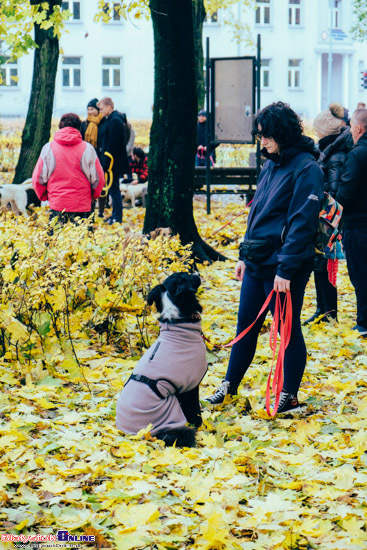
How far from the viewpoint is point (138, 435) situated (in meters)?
4.39

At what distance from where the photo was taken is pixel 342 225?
713 cm

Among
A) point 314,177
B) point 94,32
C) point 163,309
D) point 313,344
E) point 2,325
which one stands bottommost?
point 313,344

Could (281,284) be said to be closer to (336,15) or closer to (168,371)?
(168,371)

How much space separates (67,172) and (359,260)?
3407 millimetres

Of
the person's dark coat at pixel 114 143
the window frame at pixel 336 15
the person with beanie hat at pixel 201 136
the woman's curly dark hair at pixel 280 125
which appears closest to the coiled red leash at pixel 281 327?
the woman's curly dark hair at pixel 280 125

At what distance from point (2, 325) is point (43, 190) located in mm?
3365

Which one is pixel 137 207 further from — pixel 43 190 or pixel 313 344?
pixel 313 344

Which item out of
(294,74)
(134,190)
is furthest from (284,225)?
(294,74)

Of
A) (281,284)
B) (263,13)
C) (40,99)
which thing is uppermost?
(263,13)

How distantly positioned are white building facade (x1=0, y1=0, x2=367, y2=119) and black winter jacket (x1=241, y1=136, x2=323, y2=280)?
31728mm

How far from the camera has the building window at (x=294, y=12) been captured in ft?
146

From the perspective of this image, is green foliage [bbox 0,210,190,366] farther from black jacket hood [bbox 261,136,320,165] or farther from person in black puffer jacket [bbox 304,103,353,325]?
black jacket hood [bbox 261,136,320,165]

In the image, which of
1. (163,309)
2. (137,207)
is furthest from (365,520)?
(137,207)

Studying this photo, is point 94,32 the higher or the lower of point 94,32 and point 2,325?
the higher
